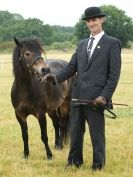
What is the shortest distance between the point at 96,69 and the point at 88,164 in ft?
5.52

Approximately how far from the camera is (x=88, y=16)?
21.3 feet

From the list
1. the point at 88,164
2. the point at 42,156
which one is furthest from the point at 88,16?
the point at 42,156

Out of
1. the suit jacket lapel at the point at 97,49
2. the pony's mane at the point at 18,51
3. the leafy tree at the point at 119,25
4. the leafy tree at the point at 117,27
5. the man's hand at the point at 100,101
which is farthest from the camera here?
the leafy tree at the point at 119,25

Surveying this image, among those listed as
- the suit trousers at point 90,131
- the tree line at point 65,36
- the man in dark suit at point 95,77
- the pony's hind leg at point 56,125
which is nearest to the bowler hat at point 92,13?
the man in dark suit at point 95,77

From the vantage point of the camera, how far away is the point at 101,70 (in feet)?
21.6

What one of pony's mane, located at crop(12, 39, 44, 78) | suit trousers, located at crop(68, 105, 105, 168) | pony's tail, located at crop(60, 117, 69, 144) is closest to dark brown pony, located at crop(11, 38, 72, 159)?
pony's mane, located at crop(12, 39, 44, 78)

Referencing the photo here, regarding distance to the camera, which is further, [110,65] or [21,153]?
[21,153]

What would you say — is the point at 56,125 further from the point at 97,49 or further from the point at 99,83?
the point at 97,49

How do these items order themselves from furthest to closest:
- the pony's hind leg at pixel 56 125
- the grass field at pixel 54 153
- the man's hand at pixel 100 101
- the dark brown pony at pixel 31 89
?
the pony's hind leg at pixel 56 125 < the dark brown pony at pixel 31 89 < the grass field at pixel 54 153 < the man's hand at pixel 100 101

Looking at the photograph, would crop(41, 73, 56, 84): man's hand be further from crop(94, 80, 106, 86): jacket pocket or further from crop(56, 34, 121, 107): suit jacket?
crop(94, 80, 106, 86): jacket pocket

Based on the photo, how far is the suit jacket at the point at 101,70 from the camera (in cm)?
648

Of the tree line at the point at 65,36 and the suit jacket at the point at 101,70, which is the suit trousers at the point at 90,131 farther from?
the tree line at the point at 65,36

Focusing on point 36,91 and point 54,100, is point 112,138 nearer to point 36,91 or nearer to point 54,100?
point 54,100

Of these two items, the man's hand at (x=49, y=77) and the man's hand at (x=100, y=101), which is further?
the man's hand at (x=49, y=77)
